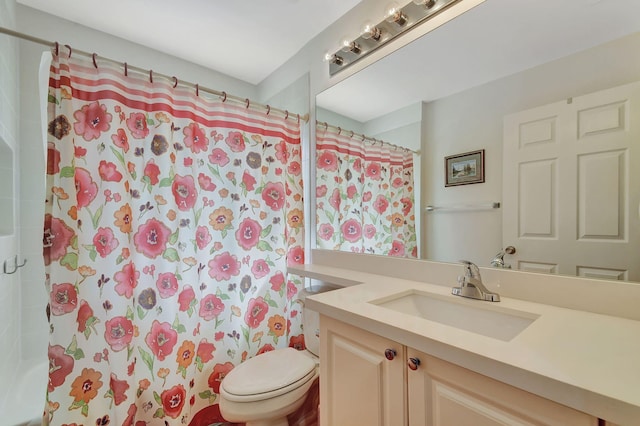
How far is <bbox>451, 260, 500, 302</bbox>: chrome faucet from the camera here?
0.92m

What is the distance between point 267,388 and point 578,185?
55.7 inches

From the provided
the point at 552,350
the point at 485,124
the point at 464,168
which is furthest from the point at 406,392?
the point at 485,124

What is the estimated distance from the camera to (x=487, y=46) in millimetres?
1068

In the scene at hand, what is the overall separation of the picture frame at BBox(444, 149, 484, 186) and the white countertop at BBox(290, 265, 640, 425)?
49 centimetres

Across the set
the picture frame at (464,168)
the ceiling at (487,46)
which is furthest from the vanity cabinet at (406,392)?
the ceiling at (487,46)

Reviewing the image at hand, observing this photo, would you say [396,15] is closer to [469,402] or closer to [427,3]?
[427,3]

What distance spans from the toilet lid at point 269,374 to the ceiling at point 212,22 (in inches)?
78.7

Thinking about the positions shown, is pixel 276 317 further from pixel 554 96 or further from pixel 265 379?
pixel 554 96

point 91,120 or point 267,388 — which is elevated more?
point 91,120

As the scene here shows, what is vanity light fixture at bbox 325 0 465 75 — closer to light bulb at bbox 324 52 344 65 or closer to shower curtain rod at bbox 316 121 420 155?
light bulb at bbox 324 52 344 65

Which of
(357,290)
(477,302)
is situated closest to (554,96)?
(477,302)

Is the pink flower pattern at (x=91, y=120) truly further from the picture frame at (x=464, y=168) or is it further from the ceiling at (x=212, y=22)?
the picture frame at (x=464, y=168)

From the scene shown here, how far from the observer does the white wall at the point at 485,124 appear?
0.82 meters

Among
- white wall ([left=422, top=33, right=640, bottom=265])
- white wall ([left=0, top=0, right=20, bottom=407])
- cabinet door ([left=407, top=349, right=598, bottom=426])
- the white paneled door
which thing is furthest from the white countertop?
white wall ([left=0, top=0, right=20, bottom=407])
